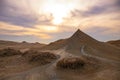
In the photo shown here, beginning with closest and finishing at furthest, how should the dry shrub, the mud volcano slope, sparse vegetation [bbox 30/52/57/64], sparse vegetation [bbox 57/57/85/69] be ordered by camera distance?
sparse vegetation [bbox 57/57/85/69]
sparse vegetation [bbox 30/52/57/64]
the dry shrub
the mud volcano slope

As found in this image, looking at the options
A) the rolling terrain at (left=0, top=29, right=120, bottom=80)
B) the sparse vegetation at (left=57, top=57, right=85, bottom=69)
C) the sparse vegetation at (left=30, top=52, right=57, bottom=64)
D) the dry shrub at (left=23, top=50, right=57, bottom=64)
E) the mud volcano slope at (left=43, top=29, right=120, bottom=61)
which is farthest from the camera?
the mud volcano slope at (left=43, top=29, right=120, bottom=61)

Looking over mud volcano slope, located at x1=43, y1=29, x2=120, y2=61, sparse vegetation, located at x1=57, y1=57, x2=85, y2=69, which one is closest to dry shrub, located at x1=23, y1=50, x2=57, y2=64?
sparse vegetation, located at x1=57, y1=57, x2=85, y2=69

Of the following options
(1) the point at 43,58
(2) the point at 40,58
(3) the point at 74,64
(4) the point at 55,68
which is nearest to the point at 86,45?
(1) the point at 43,58

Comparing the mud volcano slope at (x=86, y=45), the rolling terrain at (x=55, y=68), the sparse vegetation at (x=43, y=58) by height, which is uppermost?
the mud volcano slope at (x=86, y=45)

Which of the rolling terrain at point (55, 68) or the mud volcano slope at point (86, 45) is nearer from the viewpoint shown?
the rolling terrain at point (55, 68)

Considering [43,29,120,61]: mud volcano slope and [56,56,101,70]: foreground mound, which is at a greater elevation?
[43,29,120,61]: mud volcano slope

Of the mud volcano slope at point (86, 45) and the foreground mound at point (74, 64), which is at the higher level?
the mud volcano slope at point (86, 45)

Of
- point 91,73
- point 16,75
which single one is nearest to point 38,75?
point 16,75

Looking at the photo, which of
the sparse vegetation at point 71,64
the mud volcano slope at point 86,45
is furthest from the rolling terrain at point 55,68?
the mud volcano slope at point 86,45

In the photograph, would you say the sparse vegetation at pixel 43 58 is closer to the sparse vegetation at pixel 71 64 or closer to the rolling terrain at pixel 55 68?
the rolling terrain at pixel 55 68

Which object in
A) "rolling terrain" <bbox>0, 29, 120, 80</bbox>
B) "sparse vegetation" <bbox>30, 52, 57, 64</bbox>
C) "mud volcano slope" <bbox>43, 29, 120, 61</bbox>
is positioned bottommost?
"rolling terrain" <bbox>0, 29, 120, 80</bbox>

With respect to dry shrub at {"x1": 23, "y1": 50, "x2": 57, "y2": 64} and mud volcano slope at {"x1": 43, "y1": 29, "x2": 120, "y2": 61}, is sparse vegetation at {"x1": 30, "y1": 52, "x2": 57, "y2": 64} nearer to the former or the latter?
dry shrub at {"x1": 23, "y1": 50, "x2": 57, "y2": 64}

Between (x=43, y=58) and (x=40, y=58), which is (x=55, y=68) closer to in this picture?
(x=43, y=58)

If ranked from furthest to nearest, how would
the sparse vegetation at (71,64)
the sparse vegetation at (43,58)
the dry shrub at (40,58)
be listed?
the dry shrub at (40,58) < the sparse vegetation at (43,58) < the sparse vegetation at (71,64)
